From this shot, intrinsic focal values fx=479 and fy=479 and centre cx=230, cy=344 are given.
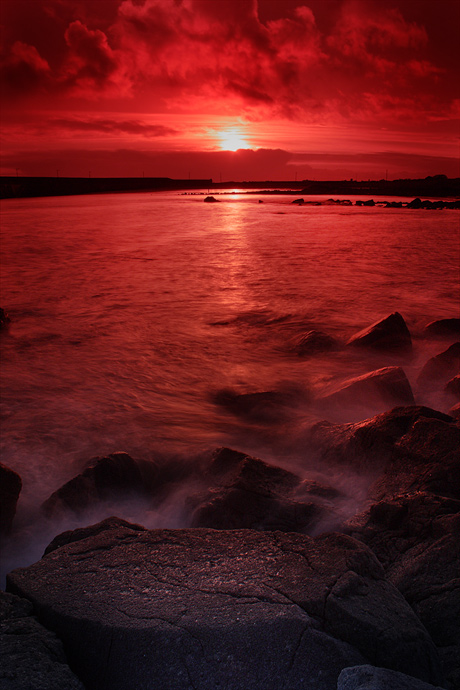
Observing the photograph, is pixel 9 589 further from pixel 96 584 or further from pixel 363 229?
pixel 363 229

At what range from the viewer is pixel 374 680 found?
64.5 inches

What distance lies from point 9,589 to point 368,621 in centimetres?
169

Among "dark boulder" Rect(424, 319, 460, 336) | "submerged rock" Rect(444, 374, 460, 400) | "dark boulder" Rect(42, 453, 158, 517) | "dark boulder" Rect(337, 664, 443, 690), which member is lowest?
"dark boulder" Rect(42, 453, 158, 517)

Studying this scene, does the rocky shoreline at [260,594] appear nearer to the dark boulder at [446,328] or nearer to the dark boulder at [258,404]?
the dark boulder at [258,404]

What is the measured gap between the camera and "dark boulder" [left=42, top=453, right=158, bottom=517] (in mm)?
3695

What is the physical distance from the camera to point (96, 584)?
224cm

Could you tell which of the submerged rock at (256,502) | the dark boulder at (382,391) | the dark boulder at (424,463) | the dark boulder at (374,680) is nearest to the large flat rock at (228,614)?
the dark boulder at (374,680)

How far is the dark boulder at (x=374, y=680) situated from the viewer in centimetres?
162

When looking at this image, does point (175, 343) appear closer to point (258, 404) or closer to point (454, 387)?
point (258, 404)

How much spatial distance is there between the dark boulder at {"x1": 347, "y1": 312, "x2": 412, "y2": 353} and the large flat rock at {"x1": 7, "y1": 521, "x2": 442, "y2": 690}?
5.33 m

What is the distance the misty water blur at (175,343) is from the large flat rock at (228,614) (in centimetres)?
121

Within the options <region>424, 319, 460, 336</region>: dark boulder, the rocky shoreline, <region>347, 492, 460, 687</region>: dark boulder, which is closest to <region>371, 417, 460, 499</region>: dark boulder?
the rocky shoreline

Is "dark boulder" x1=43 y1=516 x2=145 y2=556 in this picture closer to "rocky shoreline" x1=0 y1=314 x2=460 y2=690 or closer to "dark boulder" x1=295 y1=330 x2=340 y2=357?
"rocky shoreline" x1=0 y1=314 x2=460 y2=690

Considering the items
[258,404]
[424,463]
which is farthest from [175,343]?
[424,463]
